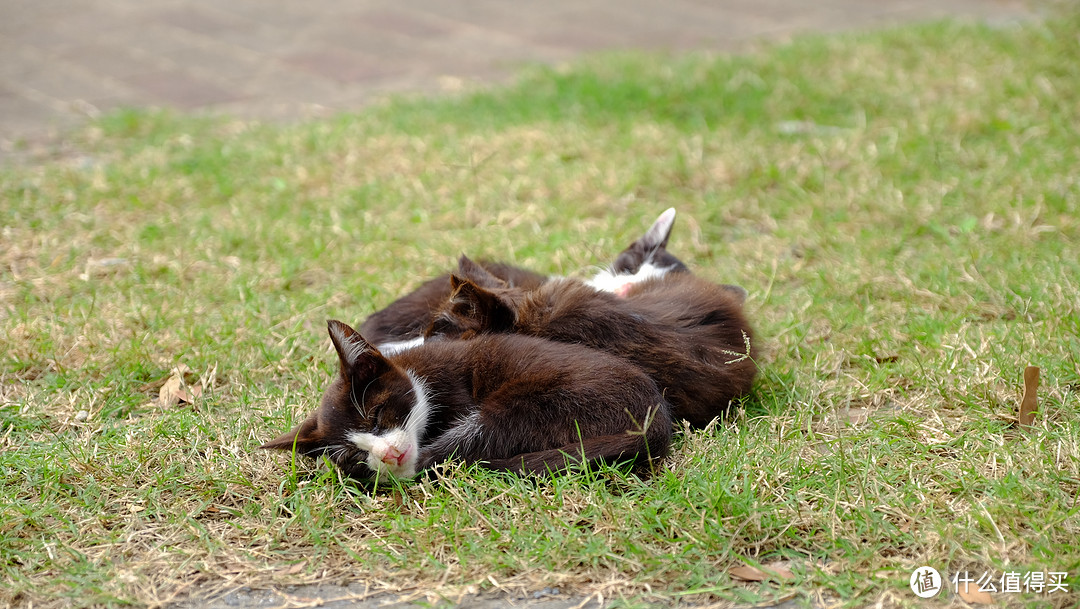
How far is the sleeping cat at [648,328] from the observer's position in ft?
8.41

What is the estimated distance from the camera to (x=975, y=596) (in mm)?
1905

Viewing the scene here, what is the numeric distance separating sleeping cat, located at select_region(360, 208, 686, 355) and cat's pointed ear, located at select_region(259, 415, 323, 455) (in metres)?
0.35

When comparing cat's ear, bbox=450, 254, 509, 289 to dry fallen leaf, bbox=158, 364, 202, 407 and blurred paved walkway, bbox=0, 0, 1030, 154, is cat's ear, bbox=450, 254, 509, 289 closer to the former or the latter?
dry fallen leaf, bbox=158, 364, 202, 407

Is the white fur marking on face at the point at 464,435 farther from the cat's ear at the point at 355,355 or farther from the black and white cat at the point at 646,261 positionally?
the black and white cat at the point at 646,261

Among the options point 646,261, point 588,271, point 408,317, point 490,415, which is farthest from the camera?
point 588,271

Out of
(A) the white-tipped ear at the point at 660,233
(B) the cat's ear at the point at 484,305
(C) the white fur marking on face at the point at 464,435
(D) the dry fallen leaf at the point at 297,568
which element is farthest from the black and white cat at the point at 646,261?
(D) the dry fallen leaf at the point at 297,568

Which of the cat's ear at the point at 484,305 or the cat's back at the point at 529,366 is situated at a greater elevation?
the cat's ear at the point at 484,305

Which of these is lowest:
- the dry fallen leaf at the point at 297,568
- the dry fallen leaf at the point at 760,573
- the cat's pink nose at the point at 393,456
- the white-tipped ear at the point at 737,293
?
the dry fallen leaf at the point at 297,568

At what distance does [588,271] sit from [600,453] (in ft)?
4.89

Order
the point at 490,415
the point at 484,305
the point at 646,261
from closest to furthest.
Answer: the point at 490,415 < the point at 484,305 < the point at 646,261

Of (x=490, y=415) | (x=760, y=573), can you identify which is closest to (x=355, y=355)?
(x=490, y=415)

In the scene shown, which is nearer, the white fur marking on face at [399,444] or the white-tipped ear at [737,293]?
the white fur marking on face at [399,444]

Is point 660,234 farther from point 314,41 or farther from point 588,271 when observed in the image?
point 314,41

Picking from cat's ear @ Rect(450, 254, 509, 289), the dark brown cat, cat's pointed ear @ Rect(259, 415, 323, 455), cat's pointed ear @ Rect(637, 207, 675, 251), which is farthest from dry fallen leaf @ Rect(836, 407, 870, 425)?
cat's pointed ear @ Rect(259, 415, 323, 455)
